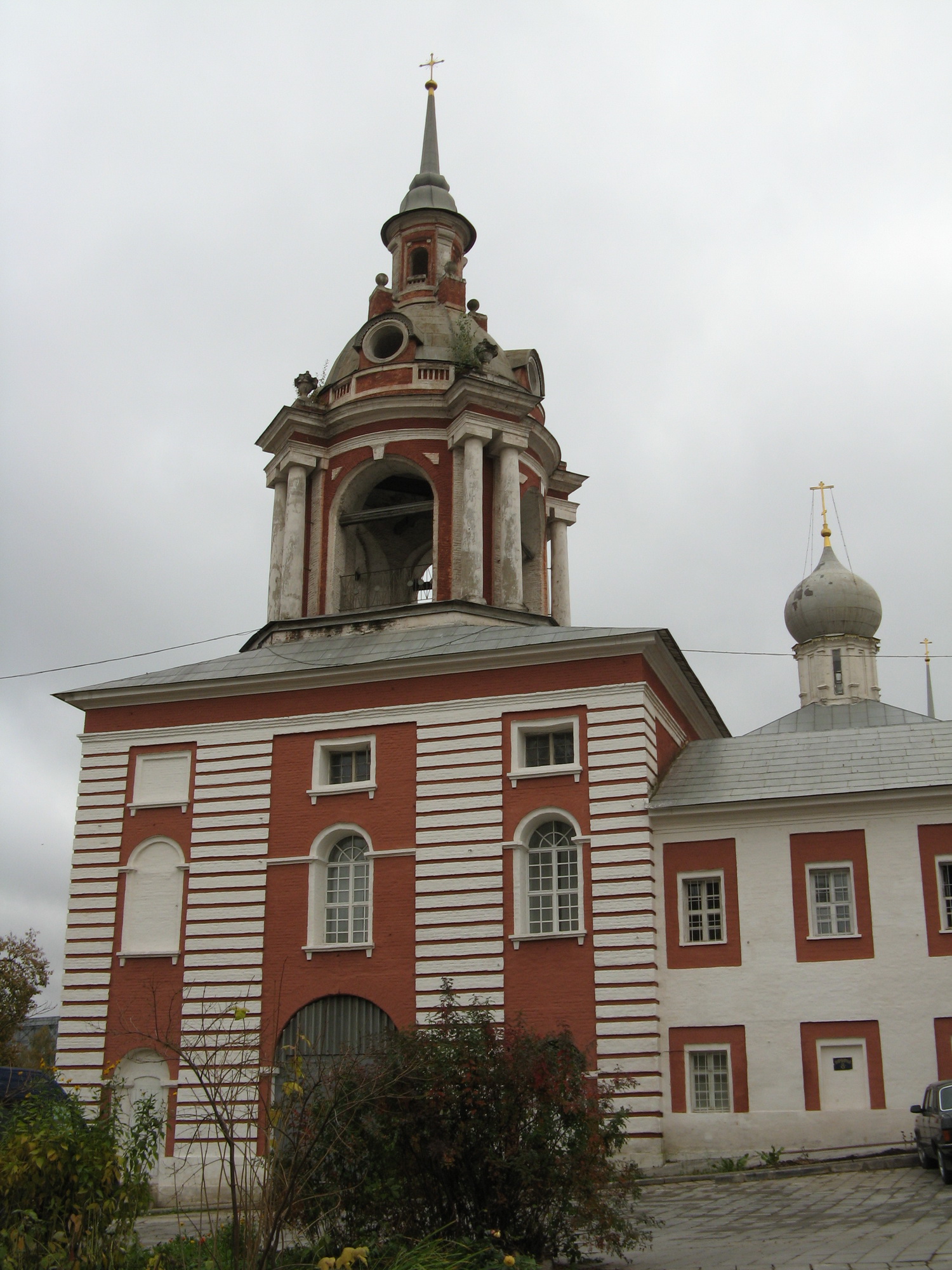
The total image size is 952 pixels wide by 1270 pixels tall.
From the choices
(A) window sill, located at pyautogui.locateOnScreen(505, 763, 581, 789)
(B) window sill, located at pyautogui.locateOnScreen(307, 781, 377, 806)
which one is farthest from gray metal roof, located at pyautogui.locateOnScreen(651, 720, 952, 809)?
(B) window sill, located at pyautogui.locateOnScreen(307, 781, 377, 806)

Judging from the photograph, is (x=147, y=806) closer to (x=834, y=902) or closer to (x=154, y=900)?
(x=154, y=900)

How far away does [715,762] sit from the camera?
28516 millimetres

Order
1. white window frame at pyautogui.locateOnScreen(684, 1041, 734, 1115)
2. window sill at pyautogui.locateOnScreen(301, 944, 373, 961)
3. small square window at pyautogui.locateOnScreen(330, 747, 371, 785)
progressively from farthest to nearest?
1. small square window at pyautogui.locateOnScreen(330, 747, 371, 785)
2. window sill at pyautogui.locateOnScreen(301, 944, 373, 961)
3. white window frame at pyautogui.locateOnScreen(684, 1041, 734, 1115)

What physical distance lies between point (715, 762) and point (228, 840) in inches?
408

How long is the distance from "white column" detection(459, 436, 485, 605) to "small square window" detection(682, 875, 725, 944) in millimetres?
8201

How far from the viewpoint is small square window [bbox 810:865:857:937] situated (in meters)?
25.7

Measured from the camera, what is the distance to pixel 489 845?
1064 inches

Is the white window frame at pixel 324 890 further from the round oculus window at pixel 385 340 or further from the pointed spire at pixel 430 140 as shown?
the pointed spire at pixel 430 140

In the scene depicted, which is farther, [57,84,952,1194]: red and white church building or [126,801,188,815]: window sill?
[126,801,188,815]: window sill

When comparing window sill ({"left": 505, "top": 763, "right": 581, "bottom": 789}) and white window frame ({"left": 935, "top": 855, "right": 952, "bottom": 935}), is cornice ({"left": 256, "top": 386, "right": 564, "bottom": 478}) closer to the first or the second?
window sill ({"left": 505, "top": 763, "right": 581, "bottom": 789})

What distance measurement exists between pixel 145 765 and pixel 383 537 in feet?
30.1

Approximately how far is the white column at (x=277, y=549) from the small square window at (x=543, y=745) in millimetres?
7693

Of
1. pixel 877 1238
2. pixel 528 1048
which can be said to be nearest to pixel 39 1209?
pixel 528 1048

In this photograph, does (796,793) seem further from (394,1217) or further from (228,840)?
(394,1217)
